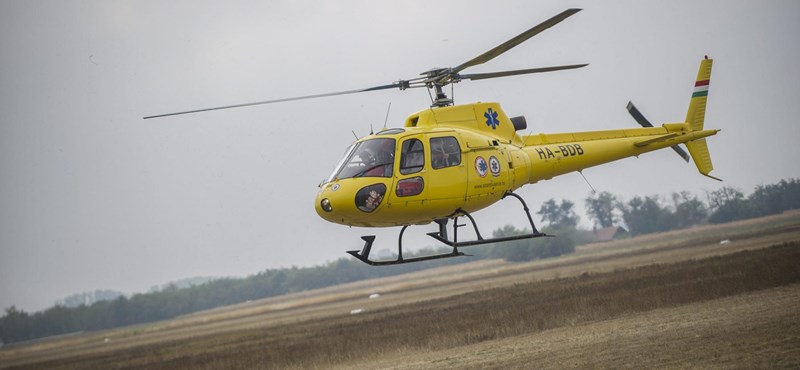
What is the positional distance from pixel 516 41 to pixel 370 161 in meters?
3.29

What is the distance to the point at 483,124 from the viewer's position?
16.3 metres

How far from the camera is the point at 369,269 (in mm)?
106688

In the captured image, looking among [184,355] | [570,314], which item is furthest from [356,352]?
[184,355]

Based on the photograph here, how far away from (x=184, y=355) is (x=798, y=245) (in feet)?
89.3

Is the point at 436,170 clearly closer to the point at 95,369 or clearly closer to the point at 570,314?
the point at 570,314

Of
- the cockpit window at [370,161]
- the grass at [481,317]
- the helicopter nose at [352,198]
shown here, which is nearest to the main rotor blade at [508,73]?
the cockpit window at [370,161]

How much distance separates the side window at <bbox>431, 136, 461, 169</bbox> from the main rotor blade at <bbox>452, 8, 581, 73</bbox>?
1.47m

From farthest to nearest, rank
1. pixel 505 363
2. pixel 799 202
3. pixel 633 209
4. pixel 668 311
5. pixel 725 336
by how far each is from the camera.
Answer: pixel 633 209, pixel 799 202, pixel 668 311, pixel 505 363, pixel 725 336

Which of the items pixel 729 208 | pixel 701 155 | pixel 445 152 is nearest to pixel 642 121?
pixel 701 155

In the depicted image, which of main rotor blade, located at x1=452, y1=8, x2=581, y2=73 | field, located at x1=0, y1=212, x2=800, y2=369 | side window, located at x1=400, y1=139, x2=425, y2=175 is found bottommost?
field, located at x1=0, y1=212, x2=800, y2=369

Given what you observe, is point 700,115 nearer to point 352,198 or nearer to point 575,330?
point 575,330

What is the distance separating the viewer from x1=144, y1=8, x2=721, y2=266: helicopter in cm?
1386

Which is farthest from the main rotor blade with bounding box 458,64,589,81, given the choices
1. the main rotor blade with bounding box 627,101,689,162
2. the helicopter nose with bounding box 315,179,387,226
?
the main rotor blade with bounding box 627,101,689,162

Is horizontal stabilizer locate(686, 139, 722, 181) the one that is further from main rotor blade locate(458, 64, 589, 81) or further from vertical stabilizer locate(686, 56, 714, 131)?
main rotor blade locate(458, 64, 589, 81)
